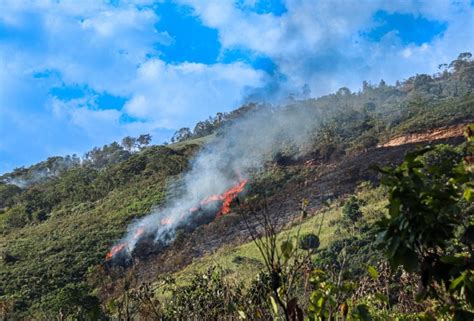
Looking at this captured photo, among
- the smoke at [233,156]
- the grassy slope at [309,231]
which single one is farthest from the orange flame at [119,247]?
the grassy slope at [309,231]

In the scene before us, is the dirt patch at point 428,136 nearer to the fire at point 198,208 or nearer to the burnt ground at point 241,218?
the burnt ground at point 241,218

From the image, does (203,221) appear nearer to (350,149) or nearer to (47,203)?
(350,149)

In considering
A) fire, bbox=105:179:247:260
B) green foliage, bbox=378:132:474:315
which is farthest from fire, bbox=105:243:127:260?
green foliage, bbox=378:132:474:315

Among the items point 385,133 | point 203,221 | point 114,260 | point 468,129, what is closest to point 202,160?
point 203,221

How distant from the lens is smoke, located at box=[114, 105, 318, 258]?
139ft

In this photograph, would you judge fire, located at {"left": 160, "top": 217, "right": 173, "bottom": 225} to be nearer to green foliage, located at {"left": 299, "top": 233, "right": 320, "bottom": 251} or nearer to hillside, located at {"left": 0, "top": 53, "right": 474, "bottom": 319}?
hillside, located at {"left": 0, "top": 53, "right": 474, "bottom": 319}

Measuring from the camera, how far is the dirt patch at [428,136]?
4266 centimetres

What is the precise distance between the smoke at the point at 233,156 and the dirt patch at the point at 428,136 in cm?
1065

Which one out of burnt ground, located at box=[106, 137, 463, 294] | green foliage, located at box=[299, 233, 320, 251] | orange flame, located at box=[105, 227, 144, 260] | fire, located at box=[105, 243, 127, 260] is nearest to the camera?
green foliage, located at box=[299, 233, 320, 251]

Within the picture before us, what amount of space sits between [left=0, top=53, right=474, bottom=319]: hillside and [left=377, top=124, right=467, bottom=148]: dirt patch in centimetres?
16

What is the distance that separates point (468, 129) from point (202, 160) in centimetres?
5486

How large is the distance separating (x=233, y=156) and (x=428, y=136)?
66.8ft

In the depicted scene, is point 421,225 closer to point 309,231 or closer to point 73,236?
point 309,231

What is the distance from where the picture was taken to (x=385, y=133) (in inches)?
1971
